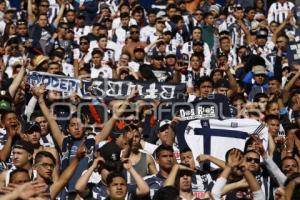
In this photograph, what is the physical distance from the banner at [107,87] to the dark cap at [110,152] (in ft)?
10.5

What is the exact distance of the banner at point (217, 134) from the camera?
1066 cm

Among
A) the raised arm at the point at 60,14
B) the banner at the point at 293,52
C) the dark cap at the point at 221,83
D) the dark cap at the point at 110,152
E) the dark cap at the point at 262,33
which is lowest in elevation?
the dark cap at the point at 110,152

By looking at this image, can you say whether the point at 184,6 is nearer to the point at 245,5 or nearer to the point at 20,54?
the point at 245,5

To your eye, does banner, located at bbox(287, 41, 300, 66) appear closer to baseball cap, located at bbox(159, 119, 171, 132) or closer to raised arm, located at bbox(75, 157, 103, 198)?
baseball cap, located at bbox(159, 119, 171, 132)

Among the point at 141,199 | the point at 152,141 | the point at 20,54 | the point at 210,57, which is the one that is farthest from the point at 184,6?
the point at 141,199

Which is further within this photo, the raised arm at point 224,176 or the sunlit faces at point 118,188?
the raised arm at point 224,176

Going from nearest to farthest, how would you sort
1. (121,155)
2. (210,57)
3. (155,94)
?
1. (121,155)
2. (155,94)
3. (210,57)

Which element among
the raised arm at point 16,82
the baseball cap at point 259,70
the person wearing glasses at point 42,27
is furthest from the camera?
the person wearing glasses at point 42,27

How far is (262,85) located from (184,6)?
18.8 ft

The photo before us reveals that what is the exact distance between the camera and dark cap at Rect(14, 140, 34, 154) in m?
9.43

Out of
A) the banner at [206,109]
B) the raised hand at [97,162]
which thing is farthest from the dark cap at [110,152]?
the banner at [206,109]

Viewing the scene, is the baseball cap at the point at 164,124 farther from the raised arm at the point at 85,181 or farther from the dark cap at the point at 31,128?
the raised arm at the point at 85,181

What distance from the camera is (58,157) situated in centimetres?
1032

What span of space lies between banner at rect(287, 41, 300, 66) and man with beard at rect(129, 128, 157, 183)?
5.61m
